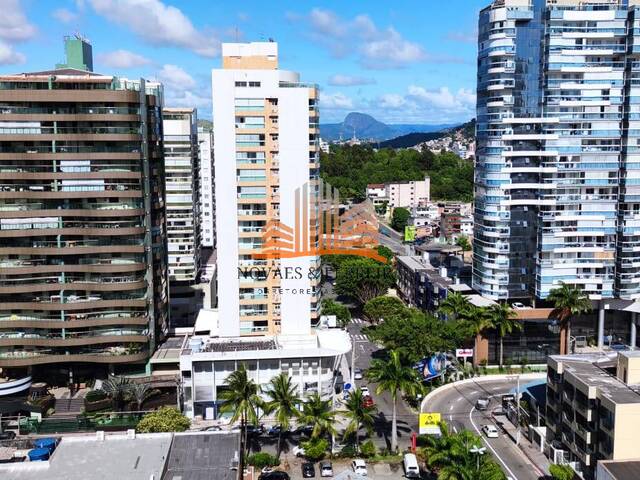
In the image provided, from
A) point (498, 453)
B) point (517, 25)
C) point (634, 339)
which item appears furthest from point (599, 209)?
point (498, 453)

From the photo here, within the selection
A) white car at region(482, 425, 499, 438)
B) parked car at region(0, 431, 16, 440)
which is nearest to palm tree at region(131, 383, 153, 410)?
parked car at region(0, 431, 16, 440)

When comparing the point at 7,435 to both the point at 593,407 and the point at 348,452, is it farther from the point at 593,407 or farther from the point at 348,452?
the point at 593,407

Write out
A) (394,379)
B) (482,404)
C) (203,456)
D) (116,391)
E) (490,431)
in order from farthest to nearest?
(482,404) → (116,391) → (490,431) → (394,379) → (203,456)

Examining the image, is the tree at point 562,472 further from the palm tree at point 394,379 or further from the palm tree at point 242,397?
the palm tree at point 242,397

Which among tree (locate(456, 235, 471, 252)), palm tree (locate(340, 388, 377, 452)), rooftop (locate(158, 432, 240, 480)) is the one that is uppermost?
tree (locate(456, 235, 471, 252))

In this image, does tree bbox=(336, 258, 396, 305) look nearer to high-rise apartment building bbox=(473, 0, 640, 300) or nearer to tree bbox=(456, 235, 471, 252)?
high-rise apartment building bbox=(473, 0, 640, 300)

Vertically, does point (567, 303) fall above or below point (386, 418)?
above

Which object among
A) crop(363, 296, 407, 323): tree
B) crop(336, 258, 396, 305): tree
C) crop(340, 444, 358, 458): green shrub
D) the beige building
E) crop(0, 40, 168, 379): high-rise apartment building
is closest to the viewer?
the beige building

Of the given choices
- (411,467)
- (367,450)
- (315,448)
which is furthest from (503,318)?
(315,448)
